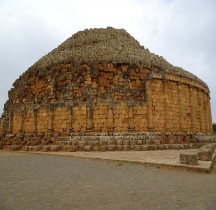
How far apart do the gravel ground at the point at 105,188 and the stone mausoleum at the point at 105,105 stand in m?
6.52

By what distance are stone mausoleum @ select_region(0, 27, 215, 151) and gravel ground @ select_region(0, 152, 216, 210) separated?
6523mm

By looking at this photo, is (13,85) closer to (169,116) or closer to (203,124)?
(169,116)

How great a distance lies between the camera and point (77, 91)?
56.1ft

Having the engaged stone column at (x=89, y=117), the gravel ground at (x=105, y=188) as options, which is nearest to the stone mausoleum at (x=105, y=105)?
the engaged stone column at (x=89, y=117)

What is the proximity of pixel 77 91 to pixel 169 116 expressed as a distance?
20.8 ft

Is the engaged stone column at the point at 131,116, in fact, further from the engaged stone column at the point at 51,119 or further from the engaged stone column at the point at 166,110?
the engaged stone column at the point at 51,119

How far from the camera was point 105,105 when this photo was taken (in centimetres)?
1625

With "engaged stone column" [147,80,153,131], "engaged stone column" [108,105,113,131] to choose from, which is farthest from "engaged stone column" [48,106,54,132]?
"engaged stone column" [147,80,153,131]

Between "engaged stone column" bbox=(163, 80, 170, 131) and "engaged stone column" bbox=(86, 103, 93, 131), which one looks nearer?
"engaged stone column" bbox=(86, 103, 93, 131)

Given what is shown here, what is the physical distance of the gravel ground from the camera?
16.0ft

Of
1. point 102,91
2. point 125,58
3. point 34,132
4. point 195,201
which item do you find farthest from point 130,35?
point 195,201

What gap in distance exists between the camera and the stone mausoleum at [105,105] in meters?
16.1

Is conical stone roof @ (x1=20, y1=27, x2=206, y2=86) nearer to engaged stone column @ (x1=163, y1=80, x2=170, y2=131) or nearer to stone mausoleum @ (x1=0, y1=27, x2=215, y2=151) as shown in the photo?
stone mausoleum @ (x1=0, y1=27, x2=215, y2=151)

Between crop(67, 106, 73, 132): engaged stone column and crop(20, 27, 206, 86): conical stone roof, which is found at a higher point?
crop(20, 27, 206, 86): conical stone roof
